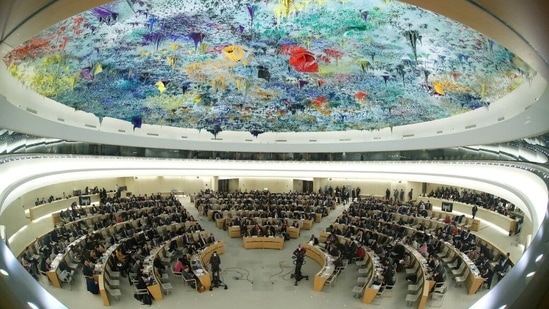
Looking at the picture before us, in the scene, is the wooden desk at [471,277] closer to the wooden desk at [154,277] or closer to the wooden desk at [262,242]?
the wooden desk at [262,242]

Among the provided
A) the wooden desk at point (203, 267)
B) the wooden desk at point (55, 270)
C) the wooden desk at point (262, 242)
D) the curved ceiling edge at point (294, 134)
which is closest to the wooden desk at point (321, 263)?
the wooden desk at point (262, 242)

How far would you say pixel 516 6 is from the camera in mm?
2578

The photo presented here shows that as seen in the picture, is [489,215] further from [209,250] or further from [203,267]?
[203,267]

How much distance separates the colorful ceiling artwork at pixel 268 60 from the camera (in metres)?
11.1

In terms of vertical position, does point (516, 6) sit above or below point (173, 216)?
above

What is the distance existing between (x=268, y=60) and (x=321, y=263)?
8.16 metres

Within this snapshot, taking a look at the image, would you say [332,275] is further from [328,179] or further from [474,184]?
[328,179]

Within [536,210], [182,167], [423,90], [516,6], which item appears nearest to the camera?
[516,6]

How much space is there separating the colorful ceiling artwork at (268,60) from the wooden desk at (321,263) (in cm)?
737

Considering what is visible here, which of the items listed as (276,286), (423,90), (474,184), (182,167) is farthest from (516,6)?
Answer: (182,167)

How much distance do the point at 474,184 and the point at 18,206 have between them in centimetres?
2067

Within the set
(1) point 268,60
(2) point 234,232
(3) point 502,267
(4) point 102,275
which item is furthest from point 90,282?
(3) point 502,267

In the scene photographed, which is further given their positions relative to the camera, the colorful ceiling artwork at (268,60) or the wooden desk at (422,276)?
the colorful ceiling artwork at (268,60)

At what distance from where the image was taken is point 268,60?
51.1ft
